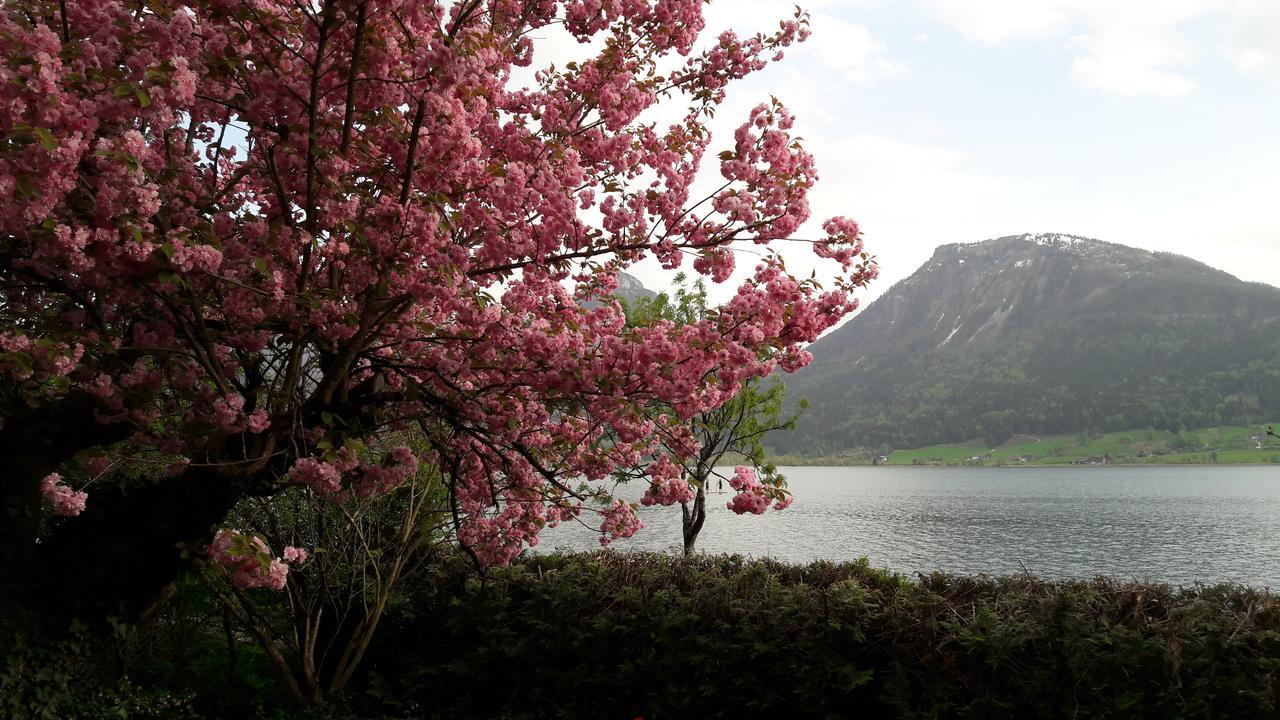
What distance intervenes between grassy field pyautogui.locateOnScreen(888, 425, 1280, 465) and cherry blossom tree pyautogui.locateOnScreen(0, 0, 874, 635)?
16522cm

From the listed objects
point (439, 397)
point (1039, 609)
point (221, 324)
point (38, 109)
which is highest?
point (38, 109)

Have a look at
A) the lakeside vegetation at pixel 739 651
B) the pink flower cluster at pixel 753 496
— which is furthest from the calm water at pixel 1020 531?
the pink flower cluster at pixel 753 496

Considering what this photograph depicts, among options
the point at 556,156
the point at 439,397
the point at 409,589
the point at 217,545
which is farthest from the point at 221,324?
the point at 409,589

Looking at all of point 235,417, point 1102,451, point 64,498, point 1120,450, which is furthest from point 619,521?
point 1120,450

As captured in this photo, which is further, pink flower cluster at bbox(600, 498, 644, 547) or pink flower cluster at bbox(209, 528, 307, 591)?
pink flower cluster at bbox(600, 498, 644, 547)

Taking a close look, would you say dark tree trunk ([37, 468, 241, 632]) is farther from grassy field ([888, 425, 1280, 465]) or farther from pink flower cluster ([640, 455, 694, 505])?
grassy field ([888, 425, 1280, 465])

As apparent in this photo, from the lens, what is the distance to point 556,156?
536cm

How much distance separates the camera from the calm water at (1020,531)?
123 feet

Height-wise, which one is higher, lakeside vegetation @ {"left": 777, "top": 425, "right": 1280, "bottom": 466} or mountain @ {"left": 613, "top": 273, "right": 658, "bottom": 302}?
mountain @ {"left": 613, "top": 273, "right": 658, "bottom": 302}

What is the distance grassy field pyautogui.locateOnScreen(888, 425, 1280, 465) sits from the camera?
474ft

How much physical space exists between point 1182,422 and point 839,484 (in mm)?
102326

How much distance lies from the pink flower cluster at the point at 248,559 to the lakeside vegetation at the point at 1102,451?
547 feet

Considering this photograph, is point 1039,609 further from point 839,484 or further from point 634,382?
point 839,484

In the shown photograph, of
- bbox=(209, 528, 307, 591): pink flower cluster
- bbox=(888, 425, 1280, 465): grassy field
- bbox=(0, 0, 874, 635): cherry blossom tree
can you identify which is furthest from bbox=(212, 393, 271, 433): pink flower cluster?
bbox=(888, 425, 1280, 465): grassy field
